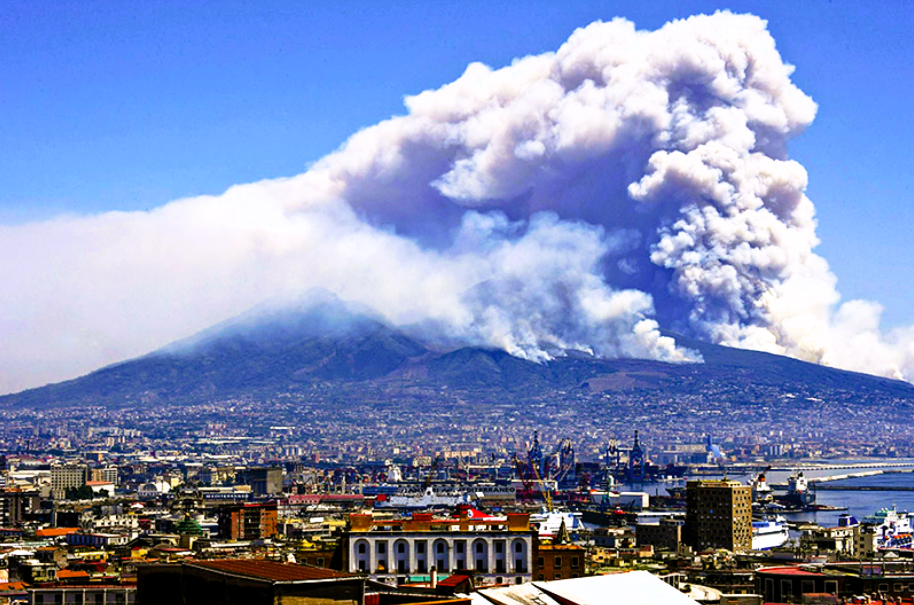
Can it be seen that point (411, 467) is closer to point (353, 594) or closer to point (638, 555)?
point (638, 555)

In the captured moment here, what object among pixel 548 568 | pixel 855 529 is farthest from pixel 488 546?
pixel 855 529

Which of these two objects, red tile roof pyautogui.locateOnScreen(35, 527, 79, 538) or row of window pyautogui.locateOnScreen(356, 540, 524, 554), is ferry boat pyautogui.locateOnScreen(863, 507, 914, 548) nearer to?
red tile roof pyautogui.locateOnScreen(35, 527, 79, 538)

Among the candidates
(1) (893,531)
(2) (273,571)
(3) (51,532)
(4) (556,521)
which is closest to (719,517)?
(1) (893,531)

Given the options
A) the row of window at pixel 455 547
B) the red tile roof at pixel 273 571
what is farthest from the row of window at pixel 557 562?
the red tile roof at pixel 273 571

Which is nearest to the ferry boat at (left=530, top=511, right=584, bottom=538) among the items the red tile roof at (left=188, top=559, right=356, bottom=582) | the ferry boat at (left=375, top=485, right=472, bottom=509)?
the ferry boat at (left=375, top=485, right=472, bottom=509)

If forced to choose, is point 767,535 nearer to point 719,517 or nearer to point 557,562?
point 719,517
